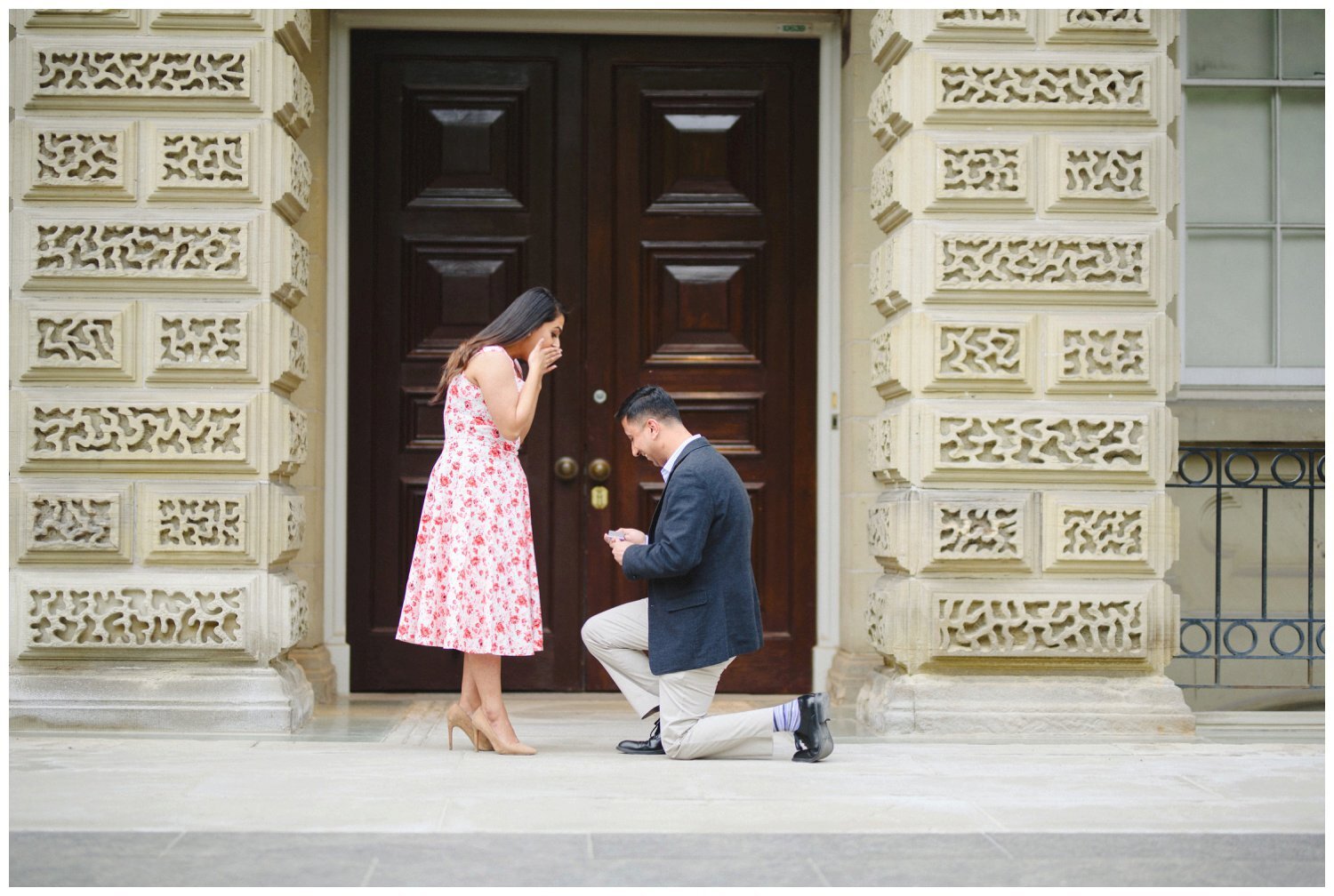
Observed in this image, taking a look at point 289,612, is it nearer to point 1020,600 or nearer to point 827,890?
point 1020,600

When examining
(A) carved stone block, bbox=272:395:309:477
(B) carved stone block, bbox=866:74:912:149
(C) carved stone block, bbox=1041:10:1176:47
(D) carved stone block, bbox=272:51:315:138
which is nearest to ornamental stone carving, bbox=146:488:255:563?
(A) carved stone block, bbox=272:395:309:477

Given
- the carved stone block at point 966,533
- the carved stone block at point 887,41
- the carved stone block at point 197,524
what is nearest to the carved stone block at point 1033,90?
the carved stone block at point 887,41

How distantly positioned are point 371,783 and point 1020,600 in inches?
125

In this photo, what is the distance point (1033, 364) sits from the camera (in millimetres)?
7289

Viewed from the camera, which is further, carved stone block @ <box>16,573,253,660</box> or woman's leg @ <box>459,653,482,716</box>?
carved stone block @ <box>16,573,253,660</box>

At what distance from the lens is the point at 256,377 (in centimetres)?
717

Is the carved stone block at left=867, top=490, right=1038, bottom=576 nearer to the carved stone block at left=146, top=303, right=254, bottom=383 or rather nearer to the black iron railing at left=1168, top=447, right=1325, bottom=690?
the black iron railing at left=1168, top=447, right=1325, bottom=690

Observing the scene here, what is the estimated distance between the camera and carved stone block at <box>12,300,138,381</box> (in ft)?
23.5

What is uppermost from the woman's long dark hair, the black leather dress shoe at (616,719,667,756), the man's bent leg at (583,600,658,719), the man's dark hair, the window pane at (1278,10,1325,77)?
the window pane at (1278,10,1325,77)

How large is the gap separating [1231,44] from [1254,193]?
872mm

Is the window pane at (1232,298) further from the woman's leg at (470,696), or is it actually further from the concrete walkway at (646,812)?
the woman's leg at (470,696)

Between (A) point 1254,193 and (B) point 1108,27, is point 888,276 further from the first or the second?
(A) point 1254,193

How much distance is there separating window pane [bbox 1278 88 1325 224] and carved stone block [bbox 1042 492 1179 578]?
2.72m

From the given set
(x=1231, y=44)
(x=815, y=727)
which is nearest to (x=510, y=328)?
(x=815, y=727)
